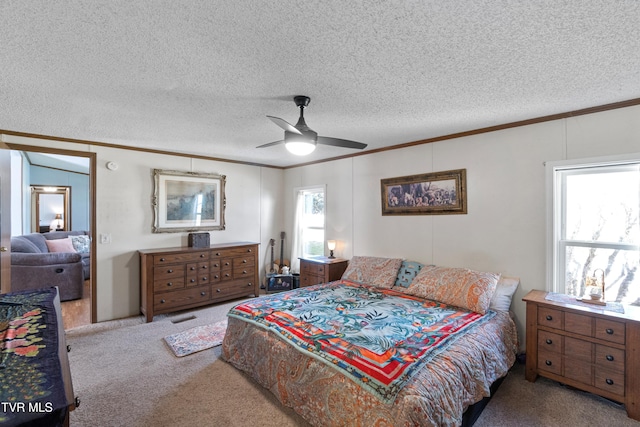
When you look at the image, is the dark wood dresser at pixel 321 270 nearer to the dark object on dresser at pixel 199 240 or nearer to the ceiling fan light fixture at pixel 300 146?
the dark object on dresser at pixel 199 240

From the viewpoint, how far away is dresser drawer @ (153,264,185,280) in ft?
12.6

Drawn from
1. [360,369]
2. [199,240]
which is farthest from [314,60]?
[199,240]

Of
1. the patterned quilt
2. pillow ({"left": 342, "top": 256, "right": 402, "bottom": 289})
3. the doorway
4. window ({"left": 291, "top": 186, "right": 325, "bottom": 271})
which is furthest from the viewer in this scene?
the doorway

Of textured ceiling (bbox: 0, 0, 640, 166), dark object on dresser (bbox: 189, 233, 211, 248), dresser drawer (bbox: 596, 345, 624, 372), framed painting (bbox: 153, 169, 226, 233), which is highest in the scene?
textured ceiling (bbox: 0, 0, 640, 166)

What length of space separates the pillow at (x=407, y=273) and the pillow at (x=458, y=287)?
9.2 inches

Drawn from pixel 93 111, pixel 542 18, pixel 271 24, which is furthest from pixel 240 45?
pixel 93 111

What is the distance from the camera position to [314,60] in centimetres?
175

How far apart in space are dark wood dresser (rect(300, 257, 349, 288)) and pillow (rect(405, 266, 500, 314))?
130 cm

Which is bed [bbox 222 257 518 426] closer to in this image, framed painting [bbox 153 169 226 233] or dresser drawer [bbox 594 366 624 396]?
dresser drawer [bbox 594 366 624 396]

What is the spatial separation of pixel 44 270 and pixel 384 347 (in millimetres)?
5456

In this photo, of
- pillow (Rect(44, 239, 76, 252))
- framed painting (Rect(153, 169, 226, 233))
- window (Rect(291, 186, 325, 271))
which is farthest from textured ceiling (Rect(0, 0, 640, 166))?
pillow (Rect(44, 239, 76, 252))

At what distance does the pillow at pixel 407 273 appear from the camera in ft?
11.3

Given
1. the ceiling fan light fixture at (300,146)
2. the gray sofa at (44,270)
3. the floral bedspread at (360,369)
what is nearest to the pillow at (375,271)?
the floral bedspread at (360,369)

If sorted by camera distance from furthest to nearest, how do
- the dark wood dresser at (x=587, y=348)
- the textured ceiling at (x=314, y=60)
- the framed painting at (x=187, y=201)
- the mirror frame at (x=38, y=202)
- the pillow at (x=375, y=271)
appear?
1. the mirror frame at (x=38, y=202)
2. the framed painting at (x=187, y=201)
3. the pillow at (x=375, y=271)
4. the dark wood dresser at (x=587, y=348)
5. the textured ceiling at (x=314, y=60)
